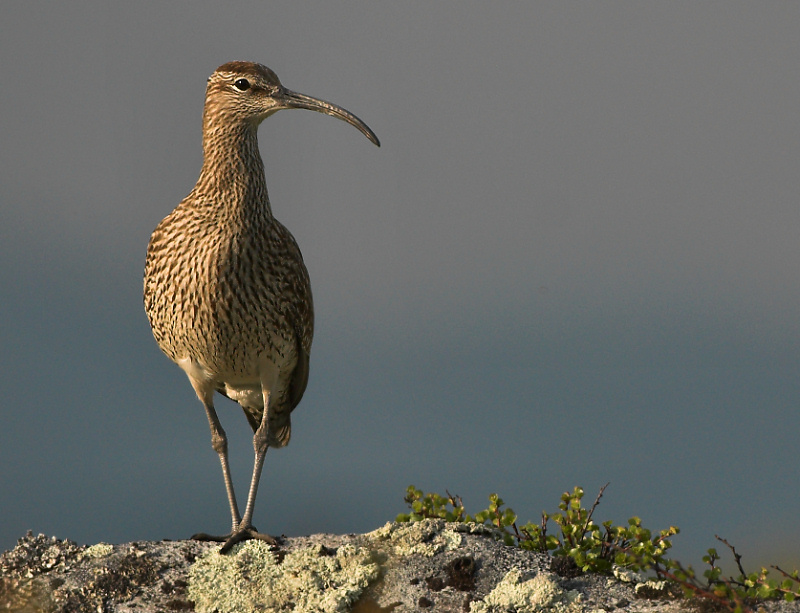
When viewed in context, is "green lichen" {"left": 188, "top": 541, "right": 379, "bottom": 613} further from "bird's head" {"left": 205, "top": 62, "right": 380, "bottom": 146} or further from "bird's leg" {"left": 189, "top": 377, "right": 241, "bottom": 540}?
"bird's head" {"left": 205, "top": 62, "right": 380, "bottom": 146}

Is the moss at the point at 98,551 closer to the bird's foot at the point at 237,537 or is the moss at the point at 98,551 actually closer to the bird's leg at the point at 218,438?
the bird's foot at the point at 237,537

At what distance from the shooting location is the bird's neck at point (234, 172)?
27.0ft

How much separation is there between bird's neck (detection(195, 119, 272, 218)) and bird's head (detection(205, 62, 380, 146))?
0.37ft

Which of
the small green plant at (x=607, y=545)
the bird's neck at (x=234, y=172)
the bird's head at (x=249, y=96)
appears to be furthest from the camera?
the bird's head at (x=249, y=96)

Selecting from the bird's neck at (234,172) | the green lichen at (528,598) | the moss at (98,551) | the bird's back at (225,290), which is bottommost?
the moss at (98,551)

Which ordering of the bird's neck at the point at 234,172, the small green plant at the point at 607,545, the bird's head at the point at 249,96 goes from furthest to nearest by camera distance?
the bird's head at the point at 249,96 → the bird's neck at the point at 234,172 → the small green plant at the point at 607,545

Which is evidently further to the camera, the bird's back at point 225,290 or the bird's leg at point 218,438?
the bird's leg at point 218,438

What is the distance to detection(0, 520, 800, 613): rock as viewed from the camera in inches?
255

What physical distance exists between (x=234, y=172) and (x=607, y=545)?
430 centimetres

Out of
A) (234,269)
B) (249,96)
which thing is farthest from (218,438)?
(249,96)

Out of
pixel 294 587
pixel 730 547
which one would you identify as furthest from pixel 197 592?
pixel 730 547

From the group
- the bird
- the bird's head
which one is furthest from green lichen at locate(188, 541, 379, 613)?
the bird's head

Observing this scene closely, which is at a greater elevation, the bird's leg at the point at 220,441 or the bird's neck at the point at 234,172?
the bird's neck at the point at 234,172

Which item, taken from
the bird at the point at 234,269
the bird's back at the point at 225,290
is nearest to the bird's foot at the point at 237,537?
the bird at the point at 234,269
